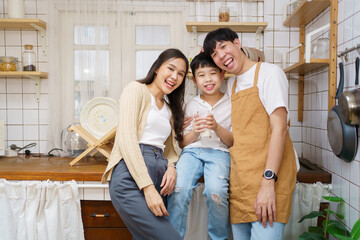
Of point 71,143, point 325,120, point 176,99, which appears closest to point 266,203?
point 176,99

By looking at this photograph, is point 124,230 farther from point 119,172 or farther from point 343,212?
point 343,212

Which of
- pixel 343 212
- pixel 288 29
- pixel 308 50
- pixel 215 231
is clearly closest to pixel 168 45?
pixel 288 29

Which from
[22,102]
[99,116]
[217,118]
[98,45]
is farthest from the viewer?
[22,102]

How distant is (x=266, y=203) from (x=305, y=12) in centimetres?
141

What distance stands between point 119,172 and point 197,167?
41cm

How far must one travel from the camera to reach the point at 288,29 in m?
2.39

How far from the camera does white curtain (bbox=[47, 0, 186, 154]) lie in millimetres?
2385

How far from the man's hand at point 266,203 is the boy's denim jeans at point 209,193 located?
18cm

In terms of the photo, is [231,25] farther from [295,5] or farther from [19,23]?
[19,23]

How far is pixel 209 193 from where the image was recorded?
1.45 m

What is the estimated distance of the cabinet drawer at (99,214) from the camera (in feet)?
6.33

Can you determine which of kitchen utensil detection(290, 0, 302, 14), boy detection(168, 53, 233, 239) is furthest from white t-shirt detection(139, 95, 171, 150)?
kitchen utensil detection(290, 0, 302, 14)

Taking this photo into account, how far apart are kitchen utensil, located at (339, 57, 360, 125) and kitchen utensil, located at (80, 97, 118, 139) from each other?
1.45 meters

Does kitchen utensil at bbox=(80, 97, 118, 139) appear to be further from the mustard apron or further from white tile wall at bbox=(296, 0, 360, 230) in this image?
white tile wall at bbox=(296, 0, 360, 230)
